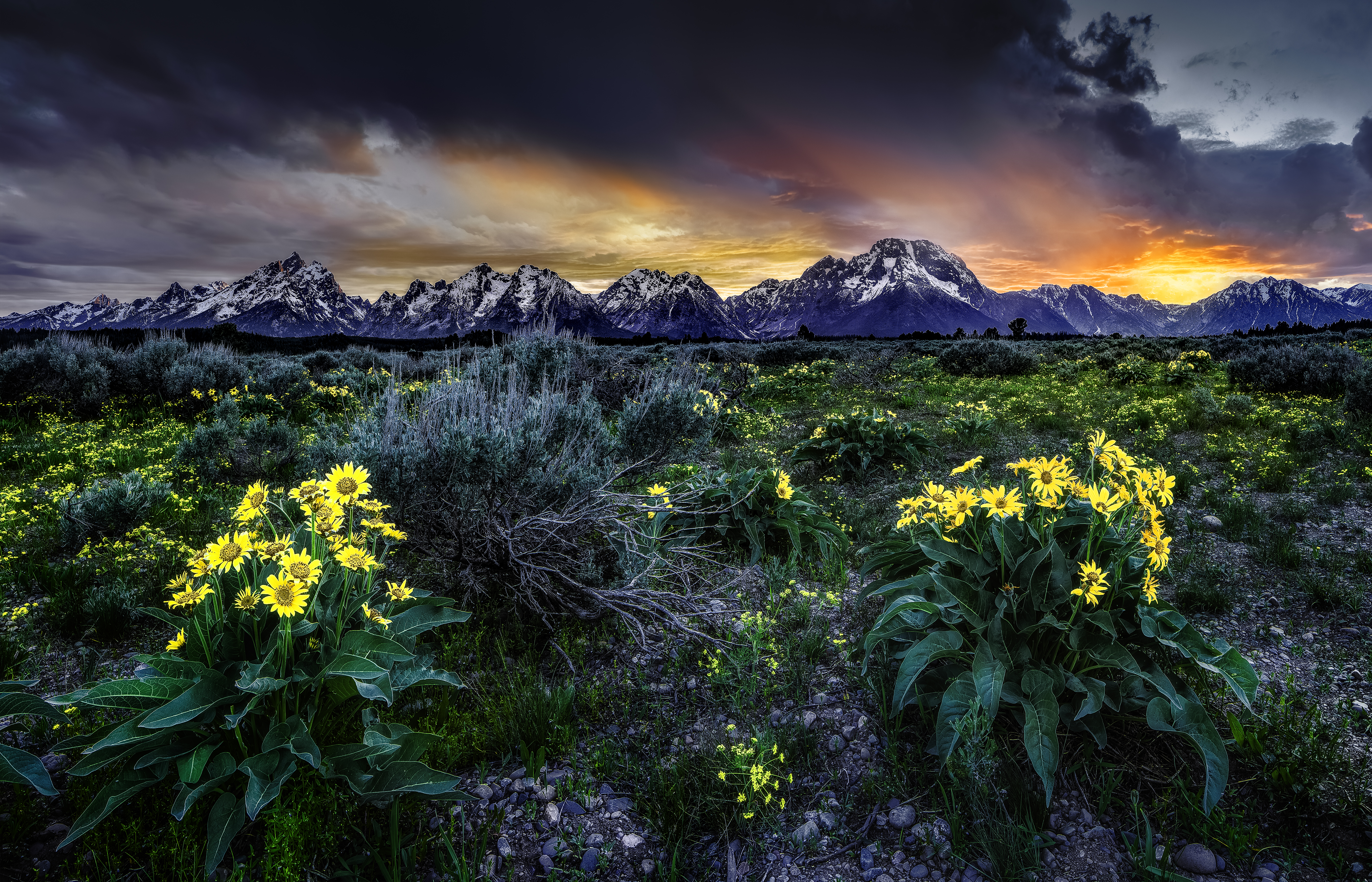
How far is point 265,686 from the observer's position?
6.49 feet

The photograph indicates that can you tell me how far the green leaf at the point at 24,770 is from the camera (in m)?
1.74

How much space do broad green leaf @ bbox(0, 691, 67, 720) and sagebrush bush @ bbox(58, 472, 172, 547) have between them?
12.6ft

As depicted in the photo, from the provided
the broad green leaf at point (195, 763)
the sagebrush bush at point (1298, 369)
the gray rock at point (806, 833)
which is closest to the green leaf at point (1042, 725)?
the gray rock at point (806, 833)

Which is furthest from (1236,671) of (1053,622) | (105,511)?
(105,511)

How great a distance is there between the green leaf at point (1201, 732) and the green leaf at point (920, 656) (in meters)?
0.79

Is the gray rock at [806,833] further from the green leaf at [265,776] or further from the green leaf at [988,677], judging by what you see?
the green leaf at [265,776]

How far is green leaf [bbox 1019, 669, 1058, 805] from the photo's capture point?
2166 millimetres

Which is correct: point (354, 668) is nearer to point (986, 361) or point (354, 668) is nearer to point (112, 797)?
point (112, 797)

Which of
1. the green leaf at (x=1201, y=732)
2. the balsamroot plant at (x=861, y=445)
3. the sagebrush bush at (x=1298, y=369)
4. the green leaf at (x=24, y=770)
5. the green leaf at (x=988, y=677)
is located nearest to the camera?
the green leaf at (x=24, y=770)

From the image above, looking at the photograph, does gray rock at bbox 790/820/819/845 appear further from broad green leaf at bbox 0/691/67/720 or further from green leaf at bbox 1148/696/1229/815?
broad green leaf at bbox 0/691/67/720

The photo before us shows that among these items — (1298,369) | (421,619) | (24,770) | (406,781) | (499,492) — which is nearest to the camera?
(24,770)

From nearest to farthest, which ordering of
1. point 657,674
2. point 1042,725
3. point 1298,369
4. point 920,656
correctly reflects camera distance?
point 1042,725, point 920,656, point 657,674, point 1298,369

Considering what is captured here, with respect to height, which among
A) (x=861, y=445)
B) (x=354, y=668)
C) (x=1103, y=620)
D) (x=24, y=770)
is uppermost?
(x=861, y=445)

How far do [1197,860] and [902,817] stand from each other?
1.01m
